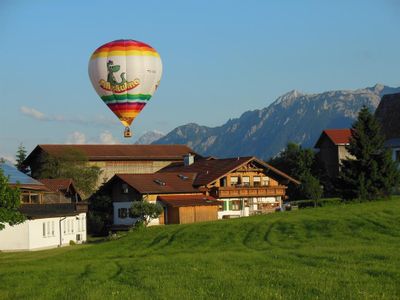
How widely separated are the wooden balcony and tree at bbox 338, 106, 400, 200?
14.1 metres

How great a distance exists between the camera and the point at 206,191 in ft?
243

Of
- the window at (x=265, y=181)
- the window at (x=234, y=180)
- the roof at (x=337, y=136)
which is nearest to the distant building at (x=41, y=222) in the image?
the window at (x=234, y=180)

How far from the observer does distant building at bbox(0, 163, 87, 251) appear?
177 ft

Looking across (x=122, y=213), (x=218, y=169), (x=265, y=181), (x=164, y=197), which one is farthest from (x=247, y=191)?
(x=122, y=213)

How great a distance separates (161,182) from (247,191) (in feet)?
28.2

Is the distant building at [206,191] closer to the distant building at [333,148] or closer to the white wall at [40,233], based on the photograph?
the white wall at [40,233]

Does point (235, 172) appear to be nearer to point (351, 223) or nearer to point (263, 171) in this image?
point (263, 171)

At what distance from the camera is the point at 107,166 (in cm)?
10356

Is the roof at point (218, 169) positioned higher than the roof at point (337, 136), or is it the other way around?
the roof at point (337, 136)

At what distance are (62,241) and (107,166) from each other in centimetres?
4396

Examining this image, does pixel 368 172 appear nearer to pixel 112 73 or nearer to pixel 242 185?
pixel 242 185

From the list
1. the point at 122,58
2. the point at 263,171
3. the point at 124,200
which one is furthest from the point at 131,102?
the point at 263,171

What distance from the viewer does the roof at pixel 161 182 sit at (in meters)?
70.0

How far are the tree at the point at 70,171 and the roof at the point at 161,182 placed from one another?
1341cm
